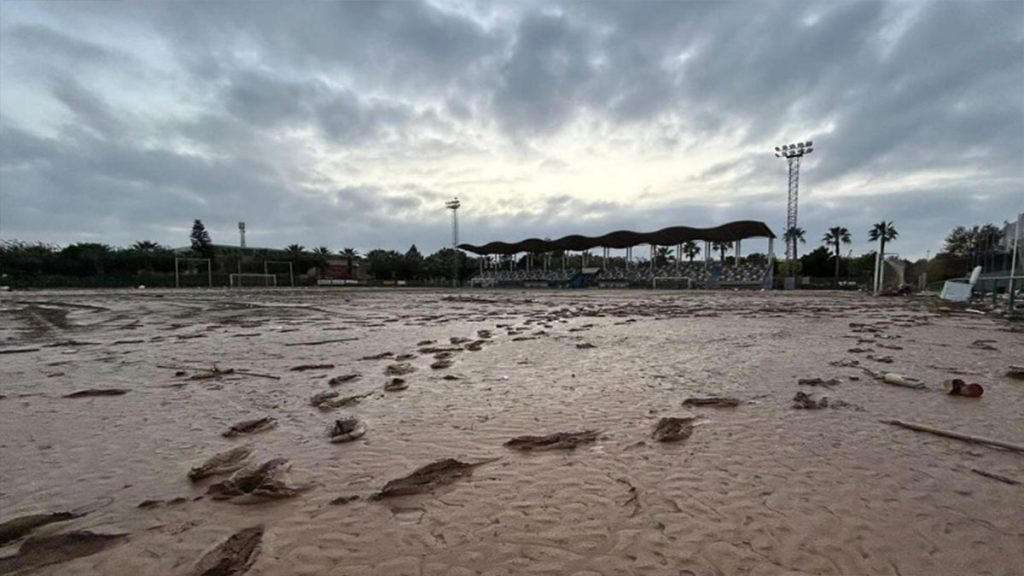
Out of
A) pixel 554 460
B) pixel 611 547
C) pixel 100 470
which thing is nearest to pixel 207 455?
pixel 100 470

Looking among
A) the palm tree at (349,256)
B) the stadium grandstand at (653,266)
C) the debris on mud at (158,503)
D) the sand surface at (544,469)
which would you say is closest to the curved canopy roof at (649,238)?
the stadium grandstand at (653,266)

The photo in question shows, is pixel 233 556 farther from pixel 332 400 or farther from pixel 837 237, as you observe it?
pixel 837 237

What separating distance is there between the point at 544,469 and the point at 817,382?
437cm

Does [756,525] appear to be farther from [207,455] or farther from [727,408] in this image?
[207,455]

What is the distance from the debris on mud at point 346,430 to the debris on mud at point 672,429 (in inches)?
96.6

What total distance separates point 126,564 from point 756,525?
311 centimetres

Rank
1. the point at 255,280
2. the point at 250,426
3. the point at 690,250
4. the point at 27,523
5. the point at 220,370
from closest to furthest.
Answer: the point at 27,523 < the point at 250,426 < the point at 220,370 < the point at 255,280 < the point at 690,250

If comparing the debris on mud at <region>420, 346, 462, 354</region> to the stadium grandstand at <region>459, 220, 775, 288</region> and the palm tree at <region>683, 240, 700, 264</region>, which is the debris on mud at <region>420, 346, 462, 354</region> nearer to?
the stadium grandstand at <region>459, 220, 775, 288</region>

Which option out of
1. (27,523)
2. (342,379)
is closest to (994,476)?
(27,523)

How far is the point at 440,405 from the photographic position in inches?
199

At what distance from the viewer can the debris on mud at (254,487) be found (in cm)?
295

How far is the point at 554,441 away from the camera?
3941 millimetres

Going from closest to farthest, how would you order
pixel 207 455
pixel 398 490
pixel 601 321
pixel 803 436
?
pixel 398 490
pixel 207 455
pixel 803 436
pixel 601 321

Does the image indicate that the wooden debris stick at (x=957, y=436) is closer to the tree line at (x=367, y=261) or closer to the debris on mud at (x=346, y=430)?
the debris on mud at (x=346, y=430)
